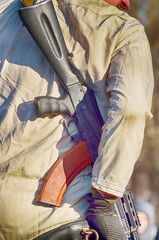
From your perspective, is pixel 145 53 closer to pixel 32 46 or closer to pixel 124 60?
pixel 124 60

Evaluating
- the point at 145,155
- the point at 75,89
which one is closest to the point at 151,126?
the point at 145,155

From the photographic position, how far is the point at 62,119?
162 centimetres

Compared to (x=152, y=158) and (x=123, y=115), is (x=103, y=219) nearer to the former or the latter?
(x=123, y=115)

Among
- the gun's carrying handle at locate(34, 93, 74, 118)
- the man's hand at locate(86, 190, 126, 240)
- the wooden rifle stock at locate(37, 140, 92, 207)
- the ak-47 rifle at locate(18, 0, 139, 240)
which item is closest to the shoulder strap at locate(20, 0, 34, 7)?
the ak-47 rifle at locate(18, 0, 139, 240)

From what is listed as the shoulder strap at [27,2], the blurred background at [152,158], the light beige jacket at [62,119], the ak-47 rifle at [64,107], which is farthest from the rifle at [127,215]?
the blurred background at [152,158]

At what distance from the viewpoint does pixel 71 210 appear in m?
1.58

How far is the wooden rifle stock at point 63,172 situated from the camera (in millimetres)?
1546

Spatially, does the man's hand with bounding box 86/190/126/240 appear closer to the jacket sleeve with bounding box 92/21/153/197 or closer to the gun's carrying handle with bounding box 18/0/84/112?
the jacket sleeve with bounding box 92/21/153/197

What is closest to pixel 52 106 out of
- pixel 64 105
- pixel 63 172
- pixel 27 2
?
pixel 64 105

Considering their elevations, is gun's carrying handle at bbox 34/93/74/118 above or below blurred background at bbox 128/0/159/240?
above

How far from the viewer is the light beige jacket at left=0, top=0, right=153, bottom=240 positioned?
1.51 metres

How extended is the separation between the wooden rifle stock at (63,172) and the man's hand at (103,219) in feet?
0.33

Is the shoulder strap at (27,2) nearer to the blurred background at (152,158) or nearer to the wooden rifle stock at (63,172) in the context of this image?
the wooden rifle stock at (63,172)

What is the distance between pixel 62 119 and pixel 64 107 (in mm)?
46
